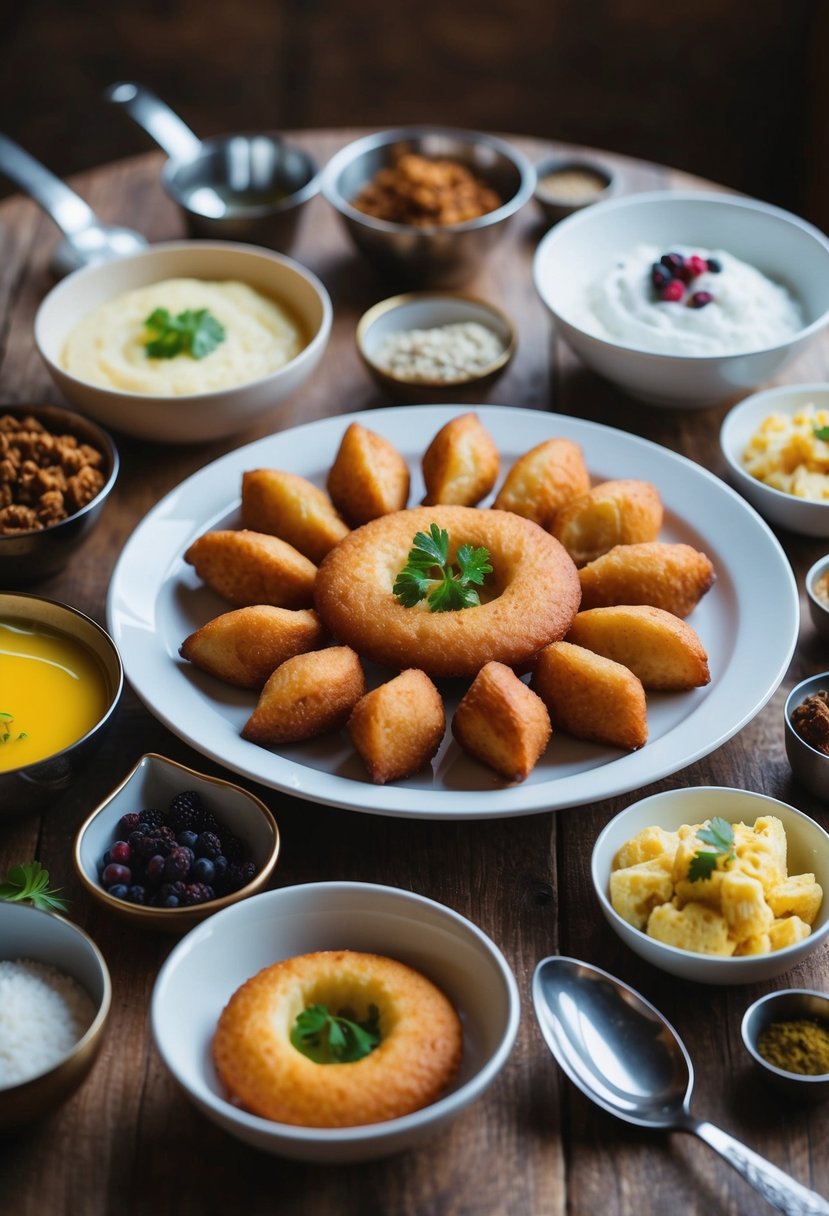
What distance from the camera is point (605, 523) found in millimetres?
2992

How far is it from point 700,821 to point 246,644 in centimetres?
104

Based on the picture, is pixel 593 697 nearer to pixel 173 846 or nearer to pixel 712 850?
pixel 712 850

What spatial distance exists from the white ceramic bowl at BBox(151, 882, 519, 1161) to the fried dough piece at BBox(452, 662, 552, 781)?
41 centimetres

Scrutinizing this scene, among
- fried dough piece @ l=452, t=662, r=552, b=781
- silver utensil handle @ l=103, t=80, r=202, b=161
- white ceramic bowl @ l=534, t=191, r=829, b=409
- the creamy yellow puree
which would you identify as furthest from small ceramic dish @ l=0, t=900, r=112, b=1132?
silver utensil handle @ l=103, t=80, r=202, b=161

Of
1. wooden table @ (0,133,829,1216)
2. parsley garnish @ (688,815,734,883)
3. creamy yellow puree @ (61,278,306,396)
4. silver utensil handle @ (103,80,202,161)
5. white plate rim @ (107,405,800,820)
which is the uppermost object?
silver utensil handle @ (103,80,202,161)

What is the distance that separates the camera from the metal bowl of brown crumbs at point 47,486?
3064mm

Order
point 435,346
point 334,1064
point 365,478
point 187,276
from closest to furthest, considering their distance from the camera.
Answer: point 334,1064 < point 365,478 < point 435,346 < point 187,276

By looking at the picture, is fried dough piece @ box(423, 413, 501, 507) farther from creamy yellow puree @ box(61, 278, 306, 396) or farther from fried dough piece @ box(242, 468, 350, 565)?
creamy yellow puree @ box(61, 278, 306, 396)

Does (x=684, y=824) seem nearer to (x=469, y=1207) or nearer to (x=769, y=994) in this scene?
(x=769, y=994)

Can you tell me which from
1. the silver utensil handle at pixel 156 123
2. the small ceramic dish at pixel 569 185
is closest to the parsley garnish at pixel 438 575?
the small ceramic dish at pixel 569 185

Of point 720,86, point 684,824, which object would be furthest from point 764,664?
point 720,86

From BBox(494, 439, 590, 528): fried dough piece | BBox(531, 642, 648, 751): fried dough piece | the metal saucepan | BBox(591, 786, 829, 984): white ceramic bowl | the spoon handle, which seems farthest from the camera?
the metal saucepan

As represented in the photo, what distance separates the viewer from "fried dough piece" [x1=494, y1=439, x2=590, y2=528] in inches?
122

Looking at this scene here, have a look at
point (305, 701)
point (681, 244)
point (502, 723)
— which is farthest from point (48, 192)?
point (502, 723)
